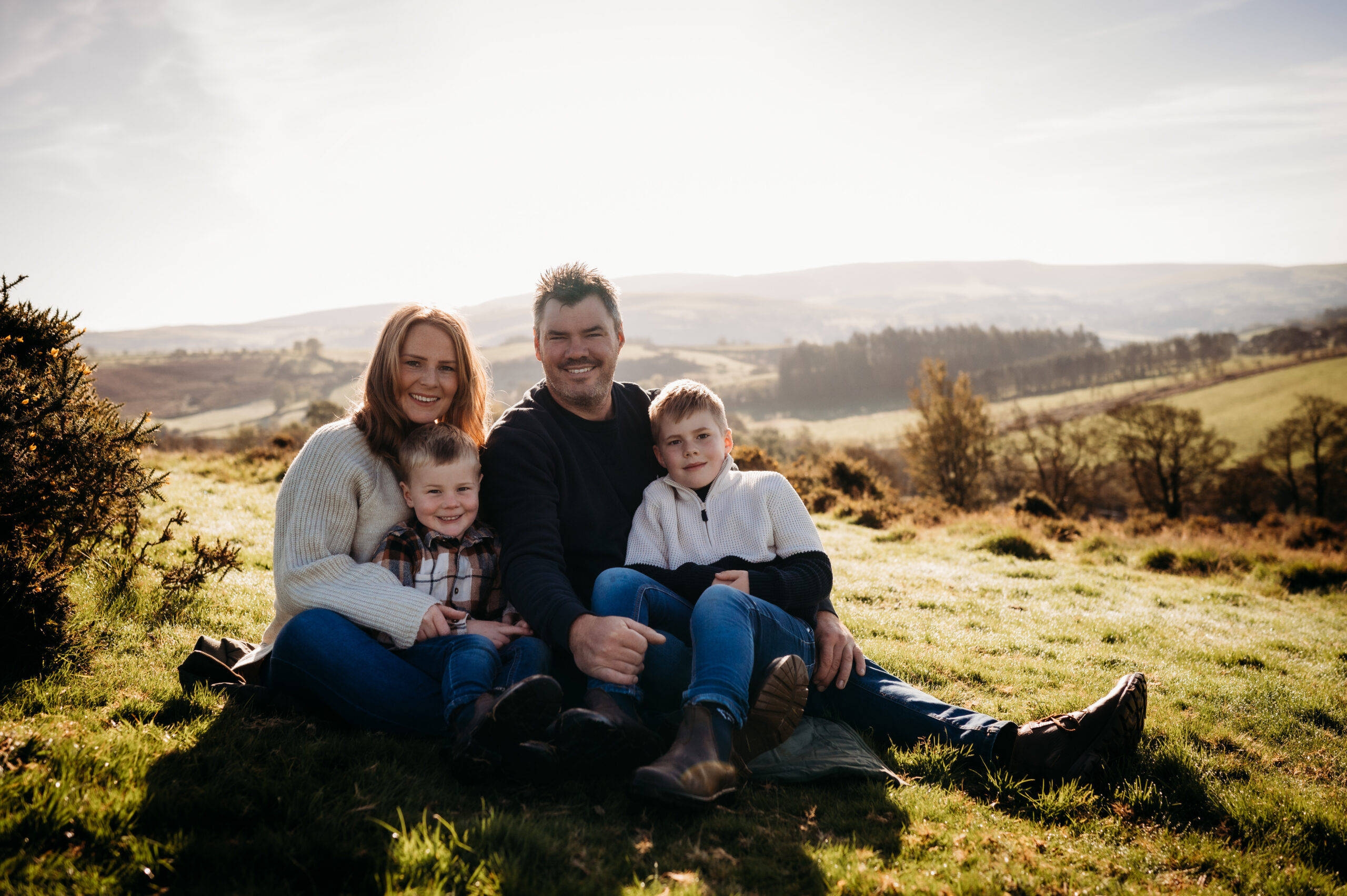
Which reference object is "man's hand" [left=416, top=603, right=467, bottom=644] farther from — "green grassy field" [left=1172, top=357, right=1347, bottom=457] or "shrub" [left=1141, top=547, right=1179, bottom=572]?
"green grassy field" [left=1172, top=357, right=1347, bottom=457]

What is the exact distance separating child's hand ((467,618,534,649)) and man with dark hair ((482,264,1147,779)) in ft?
0.58

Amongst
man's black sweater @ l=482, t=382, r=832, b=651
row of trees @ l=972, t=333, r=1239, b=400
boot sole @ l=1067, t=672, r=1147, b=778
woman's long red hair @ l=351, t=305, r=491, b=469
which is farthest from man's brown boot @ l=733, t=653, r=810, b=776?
row of trees @ l=972, t=333, r=1239, b=400

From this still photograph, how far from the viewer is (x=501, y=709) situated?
2.76m

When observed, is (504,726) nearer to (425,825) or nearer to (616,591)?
(425,825)

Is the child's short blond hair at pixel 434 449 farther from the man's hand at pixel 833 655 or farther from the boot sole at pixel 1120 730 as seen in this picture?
the boot sole at pixel 1120 730

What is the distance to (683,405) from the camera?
4.17 meters

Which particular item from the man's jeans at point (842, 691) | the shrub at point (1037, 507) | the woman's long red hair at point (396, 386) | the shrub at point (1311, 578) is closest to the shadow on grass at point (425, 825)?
the man's jeans at point (842, 691)

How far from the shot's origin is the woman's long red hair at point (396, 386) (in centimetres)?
385

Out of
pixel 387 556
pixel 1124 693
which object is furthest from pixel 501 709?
pixel 1124 693

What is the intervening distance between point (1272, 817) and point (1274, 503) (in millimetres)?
51790

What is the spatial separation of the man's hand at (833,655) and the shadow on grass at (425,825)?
0.61 metres

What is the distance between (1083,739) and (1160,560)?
1175 centimetres

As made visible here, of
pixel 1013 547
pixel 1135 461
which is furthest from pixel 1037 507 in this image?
pixel 1135 461

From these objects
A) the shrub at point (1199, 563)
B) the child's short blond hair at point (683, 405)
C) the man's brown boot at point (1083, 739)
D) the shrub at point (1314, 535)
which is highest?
the child's short blond hair at point (683, 405)
